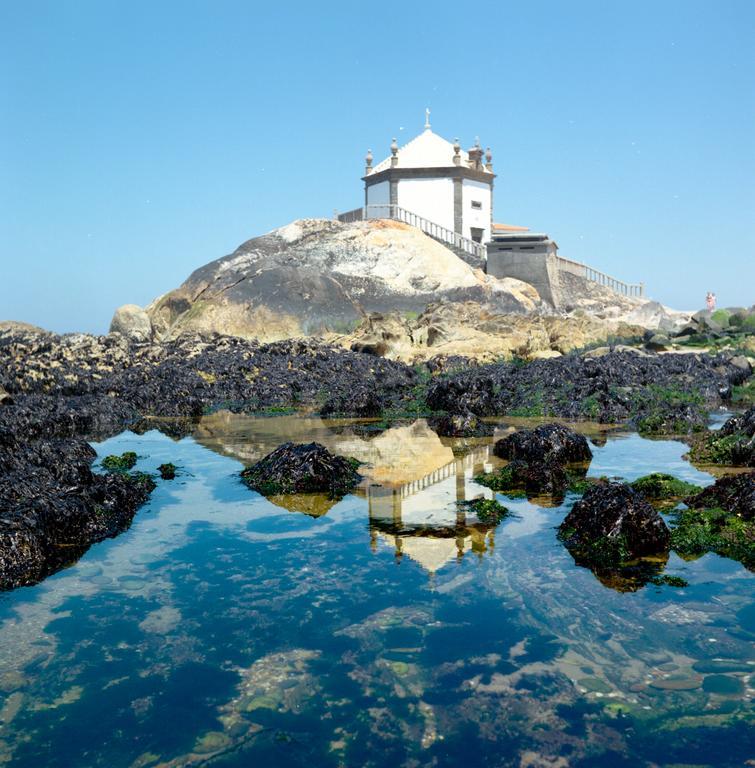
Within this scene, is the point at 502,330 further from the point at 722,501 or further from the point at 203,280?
the point at 722,501

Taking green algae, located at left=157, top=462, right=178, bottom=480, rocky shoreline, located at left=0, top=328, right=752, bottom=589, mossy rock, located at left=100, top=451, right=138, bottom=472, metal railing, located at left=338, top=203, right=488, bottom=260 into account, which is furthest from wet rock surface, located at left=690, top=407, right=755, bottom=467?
metal railing, located at left=338, top=203, right=488, bottom=260

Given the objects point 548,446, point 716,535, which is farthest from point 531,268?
point 716,535

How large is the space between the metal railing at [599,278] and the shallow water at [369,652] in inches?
1772

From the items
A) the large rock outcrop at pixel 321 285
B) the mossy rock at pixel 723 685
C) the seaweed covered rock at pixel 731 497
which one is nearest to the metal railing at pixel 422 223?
the large rock outcrop at pixel 321 285

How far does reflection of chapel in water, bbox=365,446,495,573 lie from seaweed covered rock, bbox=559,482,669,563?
2.86 feet

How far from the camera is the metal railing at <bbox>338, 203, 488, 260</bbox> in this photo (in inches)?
1864

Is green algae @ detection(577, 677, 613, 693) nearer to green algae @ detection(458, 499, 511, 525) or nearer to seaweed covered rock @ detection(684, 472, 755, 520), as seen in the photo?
green algae @ detection(458, 499, 511, 525)

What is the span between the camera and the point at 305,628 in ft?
18.9

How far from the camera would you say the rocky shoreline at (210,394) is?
333 inches

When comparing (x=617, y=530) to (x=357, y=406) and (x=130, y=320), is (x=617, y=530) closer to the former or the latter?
(x=357, y=406)

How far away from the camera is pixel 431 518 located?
8.45m

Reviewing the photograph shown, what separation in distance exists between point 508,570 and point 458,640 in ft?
4.99

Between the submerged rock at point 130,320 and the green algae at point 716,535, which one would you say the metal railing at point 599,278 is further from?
the green algae at point 716,535

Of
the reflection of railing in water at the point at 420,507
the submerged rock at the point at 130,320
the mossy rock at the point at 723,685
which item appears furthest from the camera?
the submerged rock at the point at 130,320
